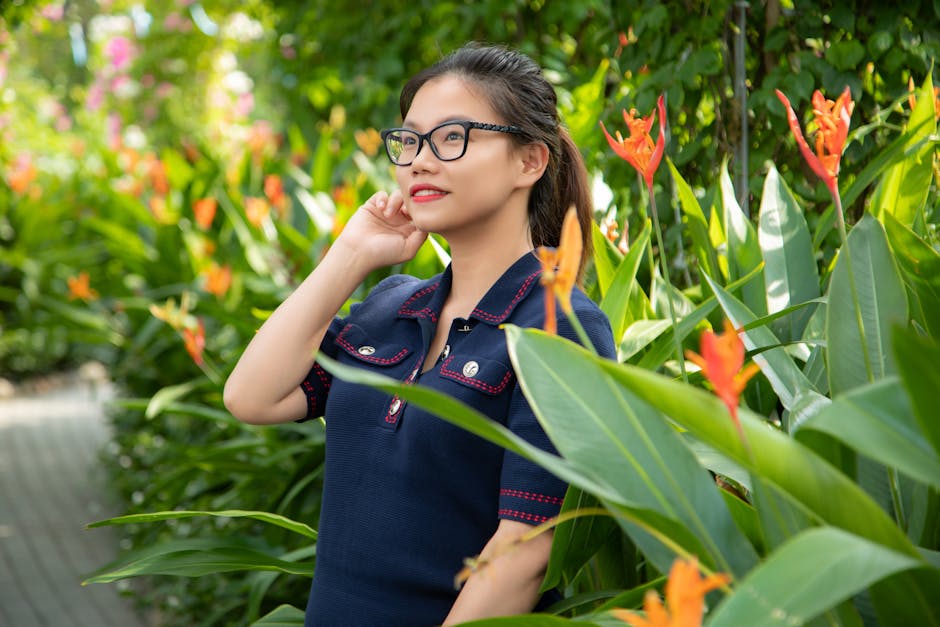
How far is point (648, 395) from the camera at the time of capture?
100 centimetres

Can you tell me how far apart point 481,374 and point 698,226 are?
80 cm

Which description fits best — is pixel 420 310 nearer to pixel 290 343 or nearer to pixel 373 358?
pixel 373 358

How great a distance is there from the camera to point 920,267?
1.53 metres

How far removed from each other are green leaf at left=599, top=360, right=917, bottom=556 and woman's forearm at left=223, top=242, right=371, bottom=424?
813 millimetres

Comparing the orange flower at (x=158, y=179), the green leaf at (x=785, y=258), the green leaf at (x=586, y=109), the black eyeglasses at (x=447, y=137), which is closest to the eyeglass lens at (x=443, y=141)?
the black eyeglasses at (x=447, y=137)

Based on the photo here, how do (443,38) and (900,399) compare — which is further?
(443,38)

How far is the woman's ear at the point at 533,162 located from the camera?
5.46ft

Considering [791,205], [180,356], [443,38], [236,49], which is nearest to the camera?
[791,205]

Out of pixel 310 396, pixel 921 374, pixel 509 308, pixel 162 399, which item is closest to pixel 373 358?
pixel 310 396

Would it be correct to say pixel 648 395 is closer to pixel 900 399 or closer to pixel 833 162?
pixel 900 399

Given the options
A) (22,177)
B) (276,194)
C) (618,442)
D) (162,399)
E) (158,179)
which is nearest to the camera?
(618,442)

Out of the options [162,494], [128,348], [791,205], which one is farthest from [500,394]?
[128,348]

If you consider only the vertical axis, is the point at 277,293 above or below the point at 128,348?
above

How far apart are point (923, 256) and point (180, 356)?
319 centimetres
